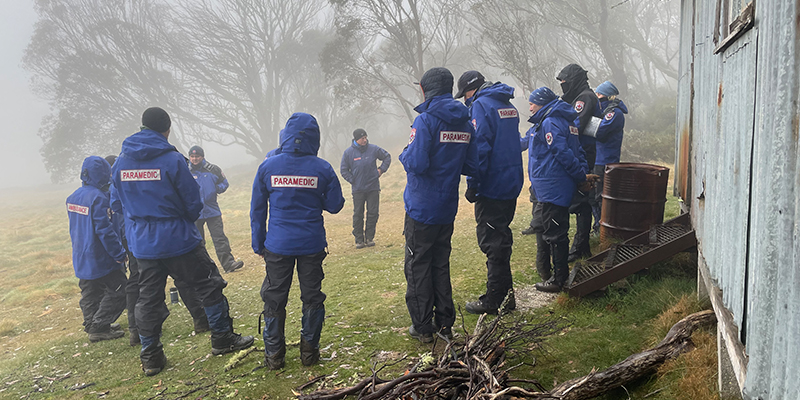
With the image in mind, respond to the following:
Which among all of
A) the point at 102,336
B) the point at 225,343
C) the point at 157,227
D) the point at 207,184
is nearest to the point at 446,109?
the point at 157,227

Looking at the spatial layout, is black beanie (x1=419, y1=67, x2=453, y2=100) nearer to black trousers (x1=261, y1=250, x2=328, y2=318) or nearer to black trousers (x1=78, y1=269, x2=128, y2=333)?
black trousers (x1=261, y1=250, x2=328, y2=318)

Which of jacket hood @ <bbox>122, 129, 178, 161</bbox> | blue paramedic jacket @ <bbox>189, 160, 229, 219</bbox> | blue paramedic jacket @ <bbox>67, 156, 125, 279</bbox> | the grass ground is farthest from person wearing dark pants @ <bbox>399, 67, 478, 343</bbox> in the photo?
blue paramedic jacket @ <bbox>189, 160, 229, 219</bbox>

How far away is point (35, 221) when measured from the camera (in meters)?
20.8

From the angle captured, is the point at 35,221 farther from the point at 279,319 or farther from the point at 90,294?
the point at 279,319

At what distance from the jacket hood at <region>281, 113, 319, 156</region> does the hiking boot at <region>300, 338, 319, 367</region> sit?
1.74 meters

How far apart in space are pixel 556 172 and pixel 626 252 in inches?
45.4

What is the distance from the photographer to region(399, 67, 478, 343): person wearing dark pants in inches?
155

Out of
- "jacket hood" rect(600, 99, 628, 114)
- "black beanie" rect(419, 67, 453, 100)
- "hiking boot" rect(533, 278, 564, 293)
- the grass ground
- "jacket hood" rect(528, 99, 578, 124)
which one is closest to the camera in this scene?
the grass ground

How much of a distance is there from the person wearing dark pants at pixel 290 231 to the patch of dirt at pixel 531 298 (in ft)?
7.17

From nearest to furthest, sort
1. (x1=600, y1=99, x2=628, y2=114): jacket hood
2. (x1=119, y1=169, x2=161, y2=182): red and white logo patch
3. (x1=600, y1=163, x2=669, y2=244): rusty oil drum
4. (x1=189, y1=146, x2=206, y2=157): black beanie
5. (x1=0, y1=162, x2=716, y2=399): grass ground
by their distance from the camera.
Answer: (x1=0, y1=162, x2=716, y2=399): grass ground < (x1=119, y1=169, x2=161, y2=182): red and white logo patch < (x1=600, y1=163, x2=669, y2=244): rusty oil drum < (x1=600, y1=99, x2=628, y2=114): jacket hood < (x1=189, y1=146, x2=206, y2=157): black beanie

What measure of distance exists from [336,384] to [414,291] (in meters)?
1.09

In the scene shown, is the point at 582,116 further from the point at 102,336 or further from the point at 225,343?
the point at 102,336

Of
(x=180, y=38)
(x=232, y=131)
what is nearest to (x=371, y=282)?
(x=232, y=131)

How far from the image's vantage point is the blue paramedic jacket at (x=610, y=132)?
19.6 feet
